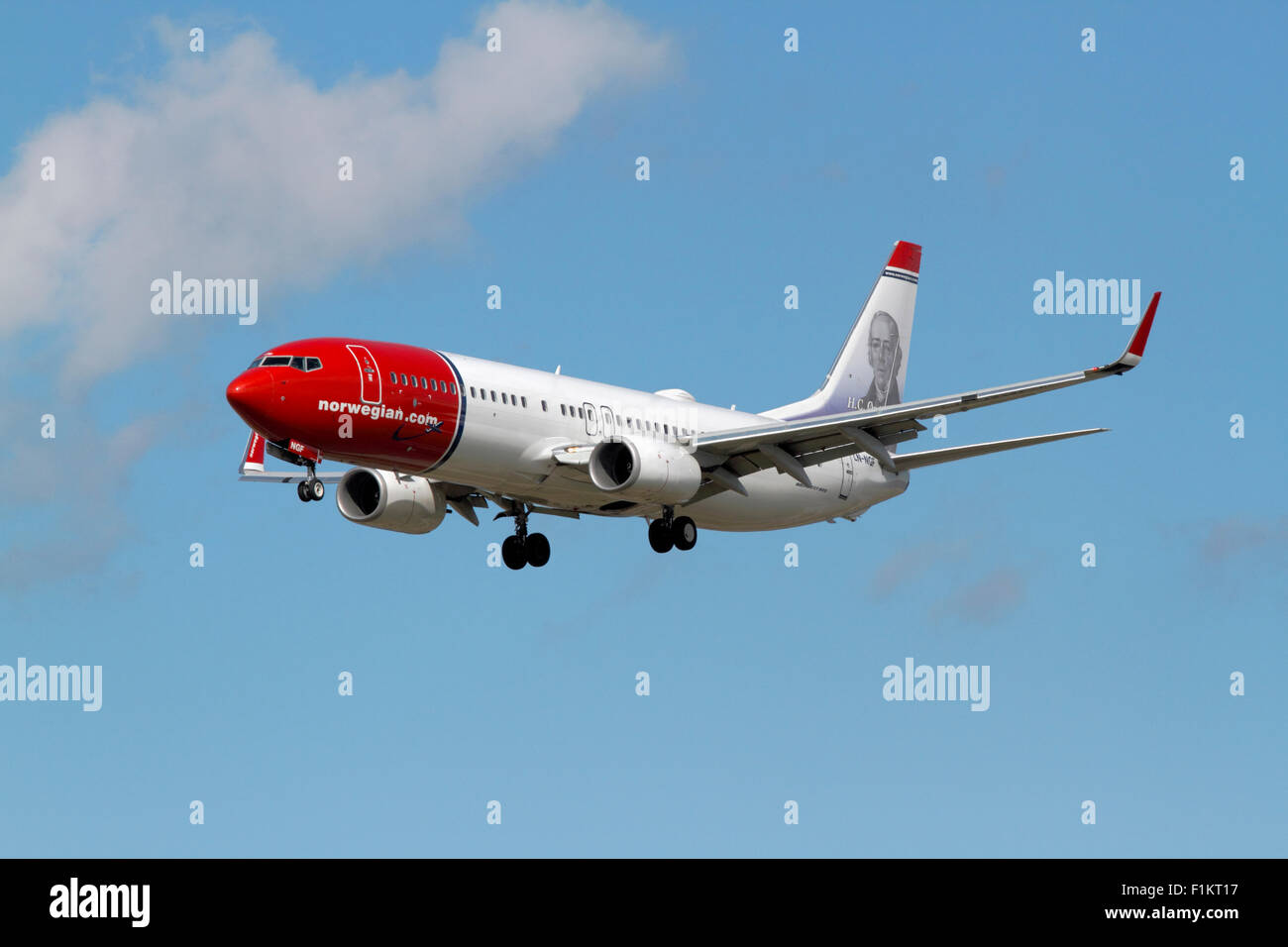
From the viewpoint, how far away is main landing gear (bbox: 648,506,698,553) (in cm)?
6044

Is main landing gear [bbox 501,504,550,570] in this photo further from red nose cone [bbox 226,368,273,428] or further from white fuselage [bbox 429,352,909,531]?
red nose cone [bbox 226,368,273,428]

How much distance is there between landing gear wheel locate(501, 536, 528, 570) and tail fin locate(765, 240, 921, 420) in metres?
Result: 12.9

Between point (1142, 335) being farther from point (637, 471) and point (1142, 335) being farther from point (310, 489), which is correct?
Answer: point (310, 489)

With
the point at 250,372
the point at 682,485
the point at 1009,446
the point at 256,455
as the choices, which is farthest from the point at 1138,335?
the point at 256,455

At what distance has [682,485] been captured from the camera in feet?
191

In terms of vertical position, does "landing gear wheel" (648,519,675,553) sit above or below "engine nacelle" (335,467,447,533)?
below

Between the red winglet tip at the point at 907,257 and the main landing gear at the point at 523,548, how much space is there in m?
21.9

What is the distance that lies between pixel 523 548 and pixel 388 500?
16.5 ft

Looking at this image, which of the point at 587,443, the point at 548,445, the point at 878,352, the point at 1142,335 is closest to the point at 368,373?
the point at 548,445

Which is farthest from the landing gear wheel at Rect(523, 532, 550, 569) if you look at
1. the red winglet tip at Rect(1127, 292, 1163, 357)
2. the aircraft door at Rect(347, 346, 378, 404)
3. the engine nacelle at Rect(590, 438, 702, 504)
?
the red winglet tip at Rect(1127, 292, 1163, 357)

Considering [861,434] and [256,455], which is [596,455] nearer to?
[861,434]

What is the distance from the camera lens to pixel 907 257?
256 feet

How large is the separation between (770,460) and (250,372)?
55.0 feet

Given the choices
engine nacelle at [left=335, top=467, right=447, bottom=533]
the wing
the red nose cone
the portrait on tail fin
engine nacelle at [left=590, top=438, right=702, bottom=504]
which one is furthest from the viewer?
the portrait on tail fin
